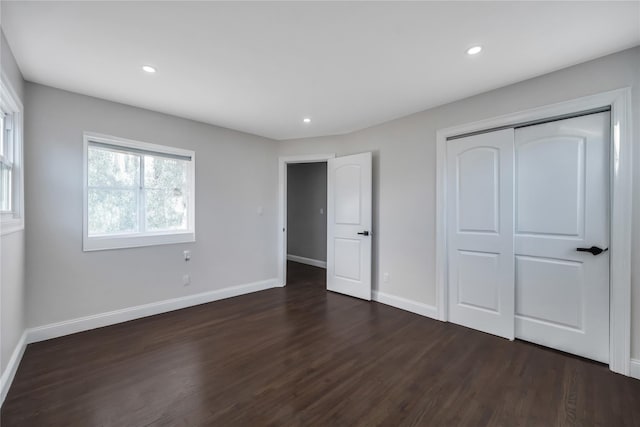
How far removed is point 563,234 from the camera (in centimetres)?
239

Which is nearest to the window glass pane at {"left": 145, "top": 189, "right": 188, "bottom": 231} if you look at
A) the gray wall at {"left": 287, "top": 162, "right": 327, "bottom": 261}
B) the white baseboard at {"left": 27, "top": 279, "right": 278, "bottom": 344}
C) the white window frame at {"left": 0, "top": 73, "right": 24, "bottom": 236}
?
the white baseboard at {"left": 27, "top": 279, "right": 278, "bottom": 344}

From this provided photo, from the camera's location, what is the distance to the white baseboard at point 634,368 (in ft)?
6.57

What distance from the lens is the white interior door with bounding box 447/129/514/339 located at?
267cm

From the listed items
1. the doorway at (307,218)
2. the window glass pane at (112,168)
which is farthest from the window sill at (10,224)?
the doorway at (307,218)

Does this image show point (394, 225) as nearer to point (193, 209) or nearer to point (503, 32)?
point (503, 32)

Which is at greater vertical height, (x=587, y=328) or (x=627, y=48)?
(x=627, y=48)

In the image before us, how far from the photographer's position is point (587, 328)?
89.0 inches

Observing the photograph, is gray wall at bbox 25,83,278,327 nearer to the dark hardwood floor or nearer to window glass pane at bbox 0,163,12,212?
window glass pane at bbox 0,163,12,212

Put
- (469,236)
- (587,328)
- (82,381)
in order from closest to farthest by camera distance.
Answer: (82,381)
(587,328)
(469,236)

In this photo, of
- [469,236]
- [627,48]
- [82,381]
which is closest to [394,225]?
[469,236]

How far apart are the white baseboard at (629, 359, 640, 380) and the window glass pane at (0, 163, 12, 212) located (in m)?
4.80

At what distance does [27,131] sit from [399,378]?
3.85 meters

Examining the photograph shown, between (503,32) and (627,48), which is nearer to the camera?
(503,32)

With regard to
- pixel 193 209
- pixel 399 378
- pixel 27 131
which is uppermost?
pixel 27 131
